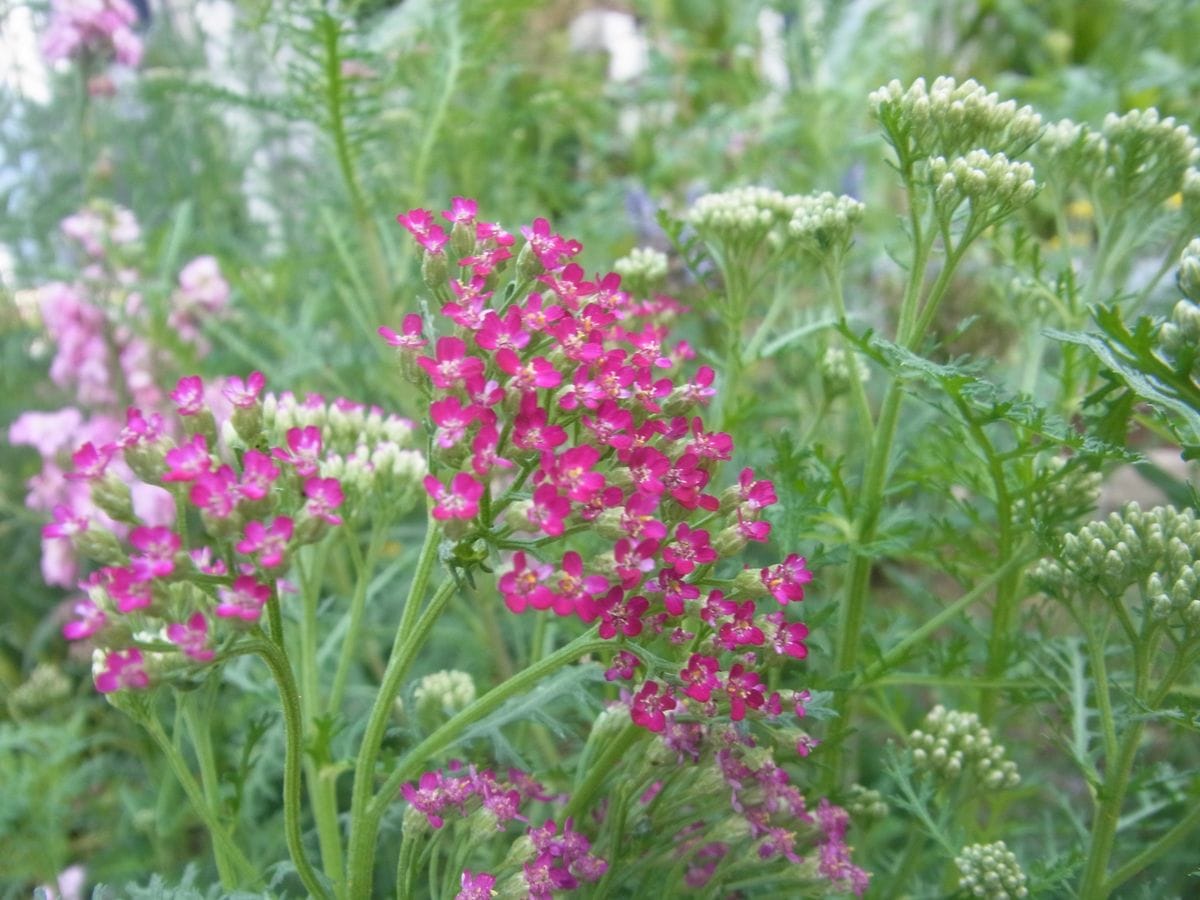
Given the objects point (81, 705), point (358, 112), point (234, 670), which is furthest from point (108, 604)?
point (81, 705)

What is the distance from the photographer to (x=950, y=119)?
107 cm

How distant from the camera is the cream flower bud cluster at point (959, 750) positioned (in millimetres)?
1241

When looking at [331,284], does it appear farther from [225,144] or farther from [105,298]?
[225,144]

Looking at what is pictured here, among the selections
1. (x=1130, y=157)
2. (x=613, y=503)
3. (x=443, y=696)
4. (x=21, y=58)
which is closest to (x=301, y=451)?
(x=613, y=503)

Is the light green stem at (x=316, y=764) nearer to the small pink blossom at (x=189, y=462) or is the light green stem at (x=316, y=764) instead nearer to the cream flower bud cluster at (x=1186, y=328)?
the small pink blossom at (x=189, y=462)

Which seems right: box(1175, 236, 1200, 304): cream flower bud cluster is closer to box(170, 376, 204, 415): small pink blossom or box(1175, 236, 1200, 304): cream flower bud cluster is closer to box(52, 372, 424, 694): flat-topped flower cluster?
box(52, 372, 424, 694): flat-topped flower cluster

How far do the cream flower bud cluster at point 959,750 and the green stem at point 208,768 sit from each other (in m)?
0.78

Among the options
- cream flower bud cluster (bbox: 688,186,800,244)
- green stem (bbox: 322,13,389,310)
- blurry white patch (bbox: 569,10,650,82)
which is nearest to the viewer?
cream flower bud cluster (bbox: 688,186,800,244)

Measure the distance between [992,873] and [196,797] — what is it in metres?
0.83

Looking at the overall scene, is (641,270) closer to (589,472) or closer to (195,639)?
(589,472)

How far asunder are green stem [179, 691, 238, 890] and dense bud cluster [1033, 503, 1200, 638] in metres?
0.90

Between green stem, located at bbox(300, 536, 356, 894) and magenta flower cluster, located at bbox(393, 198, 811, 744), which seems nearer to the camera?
magenta flower cluster, located at bbox(393, 198, 811, 744)

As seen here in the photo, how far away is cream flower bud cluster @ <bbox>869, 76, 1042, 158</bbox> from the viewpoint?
1061 millimetres

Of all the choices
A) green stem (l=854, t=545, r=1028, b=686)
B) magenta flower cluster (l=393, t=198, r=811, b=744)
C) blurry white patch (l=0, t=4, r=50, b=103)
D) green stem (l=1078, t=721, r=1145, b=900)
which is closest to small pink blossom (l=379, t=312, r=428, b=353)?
Answer: magenta flower cluster (l=393, t=198, r=811, b=744)
